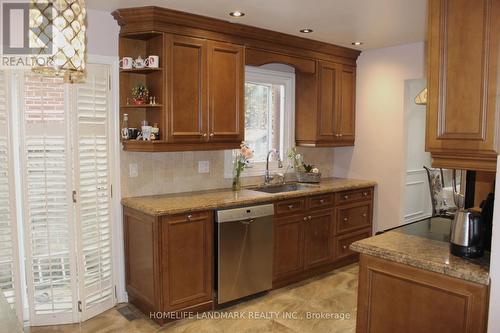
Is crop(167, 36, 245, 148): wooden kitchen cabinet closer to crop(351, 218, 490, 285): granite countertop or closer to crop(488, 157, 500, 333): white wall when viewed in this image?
crop(351, 218, 490, 285): granite countertop

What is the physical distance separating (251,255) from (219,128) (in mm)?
1166

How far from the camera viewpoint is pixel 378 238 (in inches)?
93.2

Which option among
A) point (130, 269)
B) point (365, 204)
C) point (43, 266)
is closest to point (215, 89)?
point (130, 269)

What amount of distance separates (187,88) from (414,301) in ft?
7.66

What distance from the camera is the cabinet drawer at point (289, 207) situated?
3723 millimetres

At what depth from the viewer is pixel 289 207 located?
3.82 metres

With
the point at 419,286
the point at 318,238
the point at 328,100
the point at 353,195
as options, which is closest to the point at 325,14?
the point at 328,100

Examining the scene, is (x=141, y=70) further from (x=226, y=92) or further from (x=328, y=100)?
(x=328, y=100)

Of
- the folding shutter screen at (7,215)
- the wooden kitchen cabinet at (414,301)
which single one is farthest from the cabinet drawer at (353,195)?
the folding shutter screen at (7,215)

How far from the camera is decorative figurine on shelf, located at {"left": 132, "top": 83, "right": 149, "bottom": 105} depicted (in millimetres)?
3318

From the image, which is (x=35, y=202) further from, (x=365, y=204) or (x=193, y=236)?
(x=365, y=204)

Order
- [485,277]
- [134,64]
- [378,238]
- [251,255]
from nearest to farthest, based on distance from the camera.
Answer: [485,277]
[378,238]
[134,64]
[251,255]

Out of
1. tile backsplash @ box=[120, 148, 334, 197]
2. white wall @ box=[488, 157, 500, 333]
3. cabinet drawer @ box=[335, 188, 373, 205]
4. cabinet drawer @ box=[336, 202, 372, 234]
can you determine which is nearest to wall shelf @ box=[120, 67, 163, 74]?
tile backsplash @ box=[120, 148, 334, 197]

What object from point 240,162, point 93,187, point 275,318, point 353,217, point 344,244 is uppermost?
point 240,162
